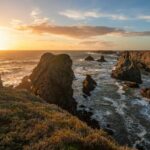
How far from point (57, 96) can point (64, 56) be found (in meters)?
12.0

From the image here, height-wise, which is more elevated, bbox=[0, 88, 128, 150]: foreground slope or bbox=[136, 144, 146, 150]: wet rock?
bbox=[0, 88, 128, 150]: foreground slope

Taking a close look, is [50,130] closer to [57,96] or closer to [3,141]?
[3,141]

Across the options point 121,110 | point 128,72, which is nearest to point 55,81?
point 121,110

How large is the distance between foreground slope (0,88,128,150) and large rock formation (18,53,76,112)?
32.3 meters

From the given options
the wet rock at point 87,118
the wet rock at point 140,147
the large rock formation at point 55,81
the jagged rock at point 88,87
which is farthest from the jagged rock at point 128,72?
the wet rock at point 140,147

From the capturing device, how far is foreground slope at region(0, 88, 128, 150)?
11.7 metres

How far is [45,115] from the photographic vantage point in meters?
16.4

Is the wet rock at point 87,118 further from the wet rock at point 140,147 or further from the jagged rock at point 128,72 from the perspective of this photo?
the jagged rock at point 128,72

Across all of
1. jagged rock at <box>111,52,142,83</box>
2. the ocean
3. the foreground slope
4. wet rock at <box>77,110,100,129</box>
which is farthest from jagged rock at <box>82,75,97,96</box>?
the foreground slope

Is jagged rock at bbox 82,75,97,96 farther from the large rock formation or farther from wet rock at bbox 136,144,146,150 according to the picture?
wet rock at bbox 136,144,146,150

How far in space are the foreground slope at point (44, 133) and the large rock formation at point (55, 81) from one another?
106 ft

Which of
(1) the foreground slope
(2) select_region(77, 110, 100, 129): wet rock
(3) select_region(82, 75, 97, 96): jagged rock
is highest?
(1) the foreground slope

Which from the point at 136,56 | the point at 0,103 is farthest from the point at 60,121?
the point at 136,56

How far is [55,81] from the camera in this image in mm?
52406
